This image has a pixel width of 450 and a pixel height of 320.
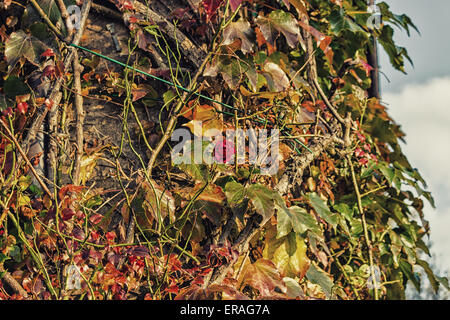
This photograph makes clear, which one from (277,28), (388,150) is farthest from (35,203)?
(388,150)

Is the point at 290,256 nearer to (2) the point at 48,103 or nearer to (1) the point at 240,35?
(1) the point at 240,35

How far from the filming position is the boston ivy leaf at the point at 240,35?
1.69 m

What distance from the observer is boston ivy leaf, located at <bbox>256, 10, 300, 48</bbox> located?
1.86m

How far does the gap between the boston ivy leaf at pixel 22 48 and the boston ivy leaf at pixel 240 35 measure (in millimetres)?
691

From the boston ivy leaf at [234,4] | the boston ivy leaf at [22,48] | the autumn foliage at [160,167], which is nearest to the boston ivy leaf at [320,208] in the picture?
the autumn foliage at [160,167]

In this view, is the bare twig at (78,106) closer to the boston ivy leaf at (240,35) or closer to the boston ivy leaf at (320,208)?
the boston ivy leaf at (240,35)

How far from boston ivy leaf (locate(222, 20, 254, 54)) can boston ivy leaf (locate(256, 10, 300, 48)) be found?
0.14 m

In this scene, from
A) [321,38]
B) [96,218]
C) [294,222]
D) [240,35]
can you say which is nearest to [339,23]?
[321,38]

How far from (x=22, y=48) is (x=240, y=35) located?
810 mm

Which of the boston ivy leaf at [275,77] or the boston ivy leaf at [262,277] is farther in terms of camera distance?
the boston ivy leaf at [275,77]

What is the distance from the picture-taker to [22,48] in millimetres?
1735

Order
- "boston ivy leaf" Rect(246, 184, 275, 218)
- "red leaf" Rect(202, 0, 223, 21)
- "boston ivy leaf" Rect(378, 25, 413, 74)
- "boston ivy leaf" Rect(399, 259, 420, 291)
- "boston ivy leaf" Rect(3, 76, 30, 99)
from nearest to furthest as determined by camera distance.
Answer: "boston ivy leaf" Rect(246, 184, 275, 218) < "red leaf" Rect(202, 0, 223, 21) < "boston ivy leaf" Rect(3, 76, 30, 99) < "boston ivy leaf" Rect(399, 259, 420, 291) < "boston ivy leaf" Rect(378, 25, 413, 74)

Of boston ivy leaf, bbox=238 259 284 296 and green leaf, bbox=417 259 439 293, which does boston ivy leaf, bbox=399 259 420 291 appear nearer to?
green leaf, bbox=417 259 439 293

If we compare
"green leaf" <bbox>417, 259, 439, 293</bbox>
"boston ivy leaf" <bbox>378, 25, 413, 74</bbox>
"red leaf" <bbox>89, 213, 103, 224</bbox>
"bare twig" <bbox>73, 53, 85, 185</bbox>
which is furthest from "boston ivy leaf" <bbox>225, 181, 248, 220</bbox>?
"boston ivy leaf" <bbox>378, 25, 413, 74</bbox>
